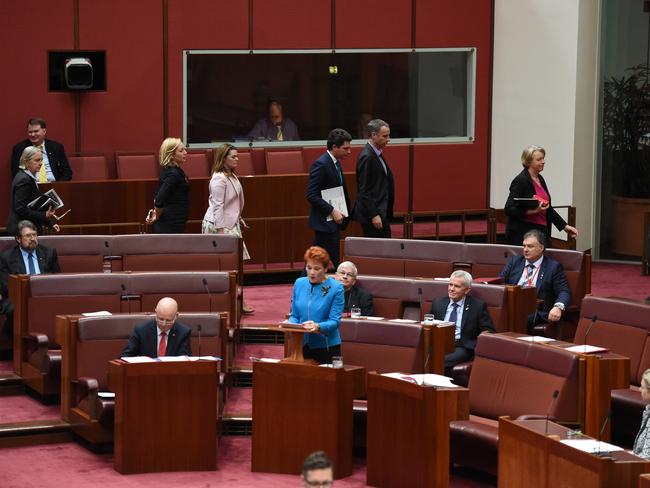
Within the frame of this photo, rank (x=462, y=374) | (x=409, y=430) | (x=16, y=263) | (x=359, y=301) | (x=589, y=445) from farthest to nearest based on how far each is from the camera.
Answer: (x=16, y=263) → (x=359, y=301) → (x=462, y=374) → (x=409, y=430) → (x=589, y=445)

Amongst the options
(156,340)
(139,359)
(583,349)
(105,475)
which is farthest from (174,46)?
(583,349)

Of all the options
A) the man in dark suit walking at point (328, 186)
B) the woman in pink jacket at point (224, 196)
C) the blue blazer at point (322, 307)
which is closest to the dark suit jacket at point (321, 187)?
the man in dark suit walking at point (328, 186)

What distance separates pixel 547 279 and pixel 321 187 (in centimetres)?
183

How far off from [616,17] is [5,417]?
24.3 feet

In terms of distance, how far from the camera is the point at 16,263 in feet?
28.8

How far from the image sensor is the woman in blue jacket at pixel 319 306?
766 centimetres

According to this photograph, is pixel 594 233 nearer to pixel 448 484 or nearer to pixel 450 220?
pixel 450 220

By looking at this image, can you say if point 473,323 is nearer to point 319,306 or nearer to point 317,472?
point 319,306

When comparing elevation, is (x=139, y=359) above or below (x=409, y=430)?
above

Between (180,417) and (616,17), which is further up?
(616,17)

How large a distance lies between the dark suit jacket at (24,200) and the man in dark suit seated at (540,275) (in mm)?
3332

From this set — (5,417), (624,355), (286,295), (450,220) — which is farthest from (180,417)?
(450,220)

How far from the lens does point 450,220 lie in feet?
44.5

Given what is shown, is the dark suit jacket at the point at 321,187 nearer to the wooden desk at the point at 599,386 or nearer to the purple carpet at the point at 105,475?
the purple carpet at the point at 105,475
